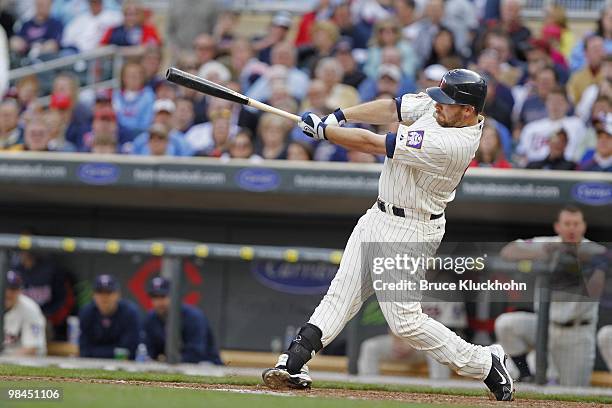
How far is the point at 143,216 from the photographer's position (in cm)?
1045

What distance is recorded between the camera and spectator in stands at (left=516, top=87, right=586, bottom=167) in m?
9.58

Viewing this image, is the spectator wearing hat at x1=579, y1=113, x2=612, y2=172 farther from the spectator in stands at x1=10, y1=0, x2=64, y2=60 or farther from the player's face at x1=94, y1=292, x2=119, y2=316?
the spectator in stands at x1=10, y1=0, x2=64, y2=60

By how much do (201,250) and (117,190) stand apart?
1.43m

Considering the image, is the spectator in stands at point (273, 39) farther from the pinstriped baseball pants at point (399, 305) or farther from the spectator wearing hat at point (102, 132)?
the pinstriped baseball pants at point (399, 305)

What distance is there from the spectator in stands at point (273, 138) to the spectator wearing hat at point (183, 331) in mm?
1473

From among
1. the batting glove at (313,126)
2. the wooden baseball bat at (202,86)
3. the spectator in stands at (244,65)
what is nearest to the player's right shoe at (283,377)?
the batting glove at (313,126)

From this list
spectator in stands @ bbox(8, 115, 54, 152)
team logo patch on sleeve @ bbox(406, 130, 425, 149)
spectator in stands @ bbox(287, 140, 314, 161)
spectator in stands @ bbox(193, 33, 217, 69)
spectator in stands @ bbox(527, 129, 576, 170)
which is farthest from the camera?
spectator in stands @ bbox(193, 33, 217, 69)

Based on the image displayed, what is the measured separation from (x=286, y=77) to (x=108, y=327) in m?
3.31

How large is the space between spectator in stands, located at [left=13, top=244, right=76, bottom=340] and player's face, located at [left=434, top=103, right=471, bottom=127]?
4.62 metres

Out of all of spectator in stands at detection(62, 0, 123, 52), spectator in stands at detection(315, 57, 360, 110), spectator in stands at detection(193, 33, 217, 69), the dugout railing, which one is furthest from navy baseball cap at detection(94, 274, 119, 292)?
spectator in stands at detection(62, 0, 123, 52)

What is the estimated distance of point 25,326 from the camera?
9.00 meters

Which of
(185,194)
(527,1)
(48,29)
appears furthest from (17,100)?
(527,1)

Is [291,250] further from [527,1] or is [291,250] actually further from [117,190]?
[527,1]

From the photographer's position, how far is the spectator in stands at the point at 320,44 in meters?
11.5
